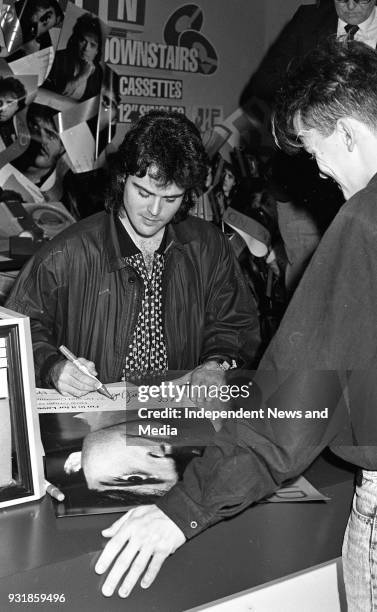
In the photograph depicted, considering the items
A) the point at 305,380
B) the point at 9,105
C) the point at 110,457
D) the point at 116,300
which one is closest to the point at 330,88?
the point at 305,380

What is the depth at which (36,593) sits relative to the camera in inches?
36.9

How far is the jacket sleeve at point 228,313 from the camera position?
1.95m

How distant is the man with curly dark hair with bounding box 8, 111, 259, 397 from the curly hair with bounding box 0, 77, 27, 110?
5.00 ft

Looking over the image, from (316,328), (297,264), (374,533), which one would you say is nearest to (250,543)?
(374,533)

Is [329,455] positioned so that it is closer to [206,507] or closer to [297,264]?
[206,507]

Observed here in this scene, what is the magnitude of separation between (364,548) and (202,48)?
3468 millimetres

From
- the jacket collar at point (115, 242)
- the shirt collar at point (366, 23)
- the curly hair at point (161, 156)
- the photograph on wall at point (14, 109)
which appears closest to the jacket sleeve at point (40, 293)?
the jacket collar at point (115, 242)

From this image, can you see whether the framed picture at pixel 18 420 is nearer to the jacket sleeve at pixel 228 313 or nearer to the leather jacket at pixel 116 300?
the leather jacket at pixel 116 300

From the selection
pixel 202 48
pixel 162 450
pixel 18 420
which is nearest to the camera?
→ pixel 18 420

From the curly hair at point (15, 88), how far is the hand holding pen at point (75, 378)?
2077 millimetres

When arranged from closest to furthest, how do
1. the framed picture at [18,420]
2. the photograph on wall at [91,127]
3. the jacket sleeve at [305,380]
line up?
the jacket sleeve at [305,380], the framed picture at [18,420], the photograph on wall at [91,127]

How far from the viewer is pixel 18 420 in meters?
1.10

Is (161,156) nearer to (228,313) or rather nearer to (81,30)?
(228,313)

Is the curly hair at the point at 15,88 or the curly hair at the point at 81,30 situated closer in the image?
the curly hair at the point at 15,88
